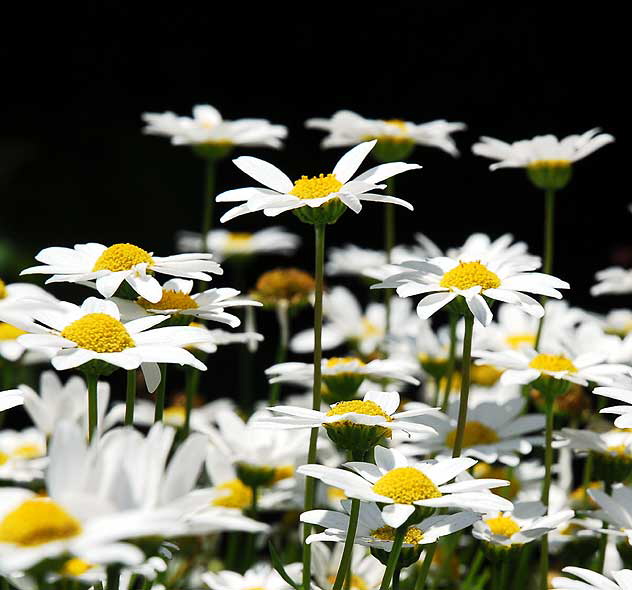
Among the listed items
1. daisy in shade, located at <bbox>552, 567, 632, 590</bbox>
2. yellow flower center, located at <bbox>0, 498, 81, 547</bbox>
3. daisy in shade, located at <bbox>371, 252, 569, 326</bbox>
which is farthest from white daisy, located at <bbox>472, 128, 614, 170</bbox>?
yellow flower center, located at <bbox>0, 498, 81, 547</bbox>

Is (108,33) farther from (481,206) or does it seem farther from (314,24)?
(481,206)

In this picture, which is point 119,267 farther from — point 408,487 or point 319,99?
point 319,99

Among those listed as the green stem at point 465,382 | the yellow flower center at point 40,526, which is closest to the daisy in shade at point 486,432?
the green stem at point 465,382

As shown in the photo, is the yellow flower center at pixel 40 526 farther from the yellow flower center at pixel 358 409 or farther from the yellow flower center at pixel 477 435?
the yellow flower center at pixel 477 435

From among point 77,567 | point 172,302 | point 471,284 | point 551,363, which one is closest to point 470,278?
point 471,284

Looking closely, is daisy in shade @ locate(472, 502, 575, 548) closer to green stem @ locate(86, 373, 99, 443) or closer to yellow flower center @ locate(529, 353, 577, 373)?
yellow flower center @ locate(529, 353, 577, 373)
